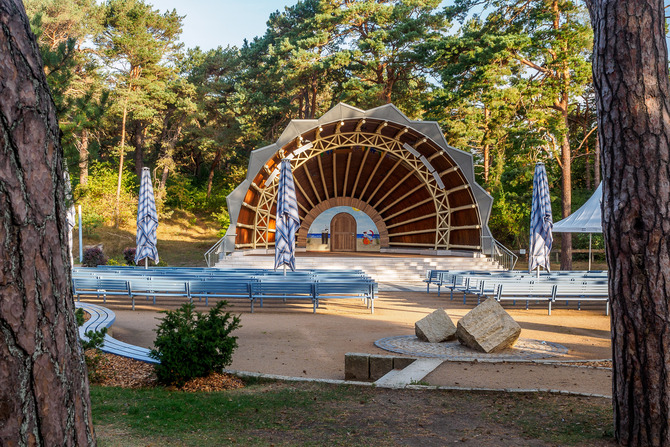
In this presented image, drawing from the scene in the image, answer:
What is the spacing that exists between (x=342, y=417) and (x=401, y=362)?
2.47 m

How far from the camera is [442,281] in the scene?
58.2 ft

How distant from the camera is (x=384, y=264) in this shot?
23172 millimetres

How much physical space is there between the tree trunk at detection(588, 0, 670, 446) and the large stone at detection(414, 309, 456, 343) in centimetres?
515

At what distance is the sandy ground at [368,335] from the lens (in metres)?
6.73

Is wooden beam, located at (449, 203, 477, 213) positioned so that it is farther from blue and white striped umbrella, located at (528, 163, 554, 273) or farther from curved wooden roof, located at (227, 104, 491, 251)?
blue and white striped umbrella, located at (528, 163, 554, 273)

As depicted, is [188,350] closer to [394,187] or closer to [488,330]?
[488,330]

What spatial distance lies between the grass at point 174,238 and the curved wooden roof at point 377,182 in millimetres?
6218

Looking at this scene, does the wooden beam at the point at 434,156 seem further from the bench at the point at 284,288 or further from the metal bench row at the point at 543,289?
the bench at the point at 284,288

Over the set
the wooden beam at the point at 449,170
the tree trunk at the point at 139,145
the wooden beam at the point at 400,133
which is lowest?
the wooden beam at the point at 449,170

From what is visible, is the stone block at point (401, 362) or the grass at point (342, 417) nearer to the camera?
the grass at point (342, 417)

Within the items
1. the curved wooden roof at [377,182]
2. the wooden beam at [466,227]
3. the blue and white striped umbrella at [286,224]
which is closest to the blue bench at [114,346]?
the blue and white striped umbrella at [286,224]

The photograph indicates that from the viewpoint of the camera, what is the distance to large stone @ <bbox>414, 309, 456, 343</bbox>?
9.43 metres

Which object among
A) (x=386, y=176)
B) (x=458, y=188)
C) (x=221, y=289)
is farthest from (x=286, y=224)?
(x=386, y=176)

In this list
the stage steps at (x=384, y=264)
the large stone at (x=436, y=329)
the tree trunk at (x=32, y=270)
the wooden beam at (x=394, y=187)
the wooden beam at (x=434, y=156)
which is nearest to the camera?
the tree trunk at (x=32, y=270)
